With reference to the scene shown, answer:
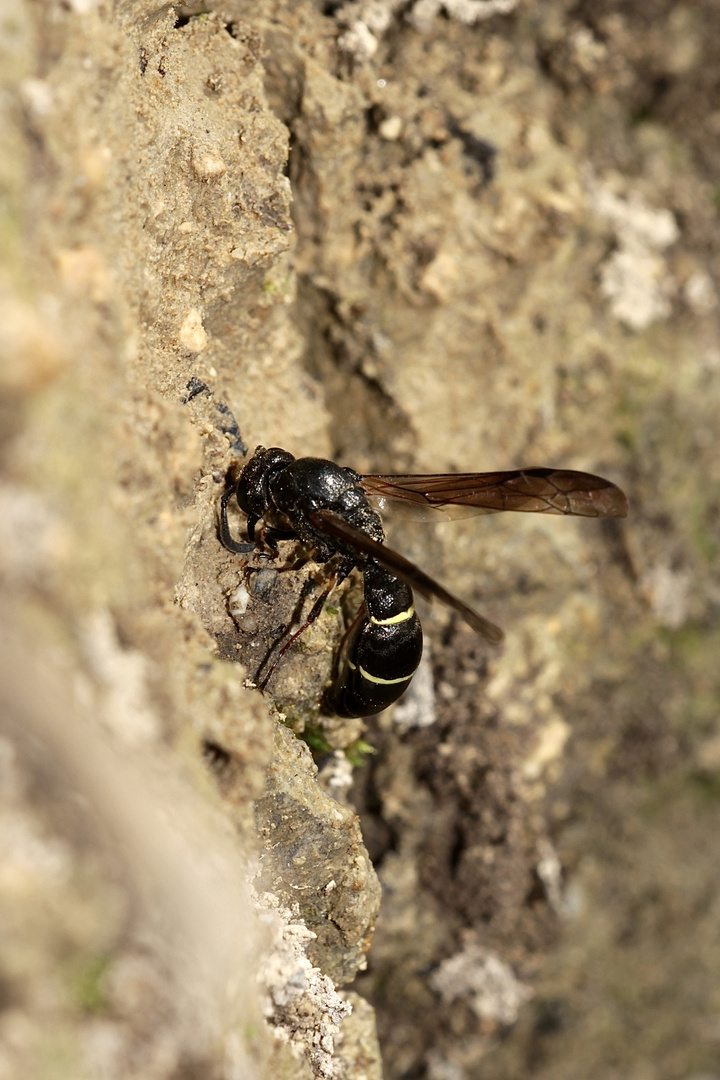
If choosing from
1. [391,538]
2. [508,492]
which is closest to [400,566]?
[508,492]

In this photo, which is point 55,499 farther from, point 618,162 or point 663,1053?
point 663,1053

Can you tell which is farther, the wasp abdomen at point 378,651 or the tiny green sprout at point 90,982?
the wasp abdomen at point 378,651

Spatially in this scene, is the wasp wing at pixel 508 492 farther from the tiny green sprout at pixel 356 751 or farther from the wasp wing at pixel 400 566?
the tiny green sprout at pixel 356 751

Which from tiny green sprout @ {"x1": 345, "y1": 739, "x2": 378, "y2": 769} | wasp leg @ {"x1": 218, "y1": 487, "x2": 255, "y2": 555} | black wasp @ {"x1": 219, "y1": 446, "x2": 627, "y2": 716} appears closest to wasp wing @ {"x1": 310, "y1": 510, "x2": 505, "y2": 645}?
black wasp @ {"x1": 219, "y1": 446, "x2": 627, "y2": 716}

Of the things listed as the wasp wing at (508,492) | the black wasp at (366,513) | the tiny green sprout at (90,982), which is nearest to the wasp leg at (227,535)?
the black wasp at (366,513)

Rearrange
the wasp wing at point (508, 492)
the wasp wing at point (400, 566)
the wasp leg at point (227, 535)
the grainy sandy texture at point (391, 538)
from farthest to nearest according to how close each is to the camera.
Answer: the wasp wing at point (508, 492) < the wasp leg at point (227, 535) < the wasp wing at point (400, 566) < the grainy sandy texture at point (391, 538)

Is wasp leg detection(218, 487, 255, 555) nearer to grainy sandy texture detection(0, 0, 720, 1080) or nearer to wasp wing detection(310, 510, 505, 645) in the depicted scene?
grainy sandy texture detection(0, 0, 720, 1080)

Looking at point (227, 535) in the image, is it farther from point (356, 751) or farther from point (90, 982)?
point (90, 982)
